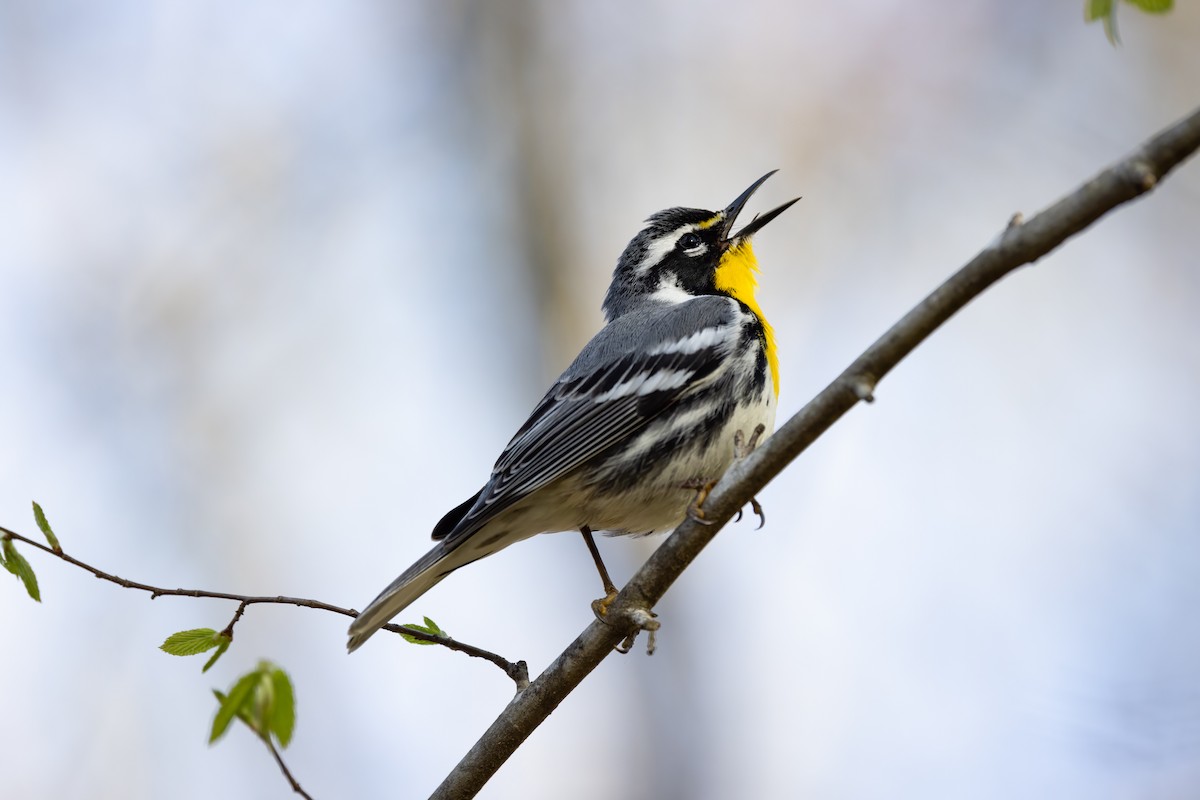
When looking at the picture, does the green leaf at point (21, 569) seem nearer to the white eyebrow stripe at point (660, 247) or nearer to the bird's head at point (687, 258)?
the bird's head at point (687, 258)

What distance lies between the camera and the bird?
4.38m

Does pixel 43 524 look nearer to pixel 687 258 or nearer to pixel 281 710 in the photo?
pixel 281 710

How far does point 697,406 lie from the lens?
14.7 feet

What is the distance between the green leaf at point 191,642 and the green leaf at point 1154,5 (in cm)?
242

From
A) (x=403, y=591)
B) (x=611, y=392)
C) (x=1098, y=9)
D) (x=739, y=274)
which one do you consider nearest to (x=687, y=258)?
(x=739, y=274)

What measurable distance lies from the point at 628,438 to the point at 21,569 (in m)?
2.41

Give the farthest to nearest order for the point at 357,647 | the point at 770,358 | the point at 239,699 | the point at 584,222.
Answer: the point at 584,222 < the point at 770,358 < the point at 357,647 < the point at 239,699

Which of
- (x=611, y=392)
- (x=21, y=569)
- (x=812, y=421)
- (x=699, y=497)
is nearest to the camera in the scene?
(x=21, y=569)

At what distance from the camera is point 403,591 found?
3943mm

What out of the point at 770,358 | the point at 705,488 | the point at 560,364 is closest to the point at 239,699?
the point at 705,488

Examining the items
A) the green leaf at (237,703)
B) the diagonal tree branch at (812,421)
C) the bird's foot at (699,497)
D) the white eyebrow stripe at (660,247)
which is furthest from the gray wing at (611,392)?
the green leaf at (237,703)

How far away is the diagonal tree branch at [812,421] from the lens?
2174 millimetres

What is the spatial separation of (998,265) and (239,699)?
1.75 metres

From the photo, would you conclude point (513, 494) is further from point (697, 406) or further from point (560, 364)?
point (560, 364)
